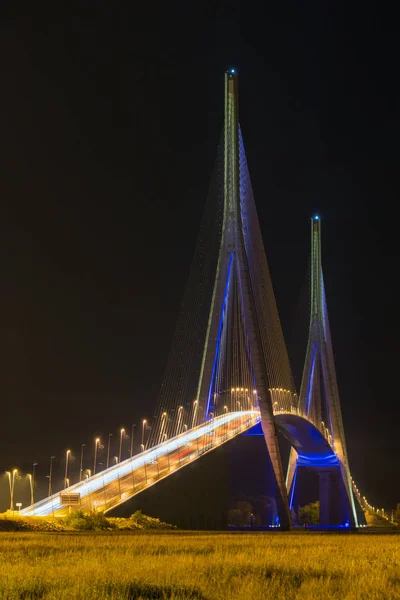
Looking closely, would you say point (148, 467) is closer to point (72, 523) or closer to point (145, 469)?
point (145, 469)

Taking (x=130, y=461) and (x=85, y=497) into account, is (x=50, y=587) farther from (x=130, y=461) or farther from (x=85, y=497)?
(x=130, y=461)

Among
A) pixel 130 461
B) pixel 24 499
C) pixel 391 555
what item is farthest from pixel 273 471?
pixel 391 555

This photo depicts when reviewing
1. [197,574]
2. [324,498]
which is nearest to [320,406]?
[324,498]

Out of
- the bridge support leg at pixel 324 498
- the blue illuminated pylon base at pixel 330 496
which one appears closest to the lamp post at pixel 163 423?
the blue illuminated pylon base at pixel 330 496

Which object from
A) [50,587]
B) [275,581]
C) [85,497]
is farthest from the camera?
[85,497]

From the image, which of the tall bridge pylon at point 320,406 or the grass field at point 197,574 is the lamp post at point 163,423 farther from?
the grass field at point 197,574

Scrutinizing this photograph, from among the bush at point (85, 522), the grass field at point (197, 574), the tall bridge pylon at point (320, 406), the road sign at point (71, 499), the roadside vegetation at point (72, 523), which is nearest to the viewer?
the grass field at point (197, 574)
